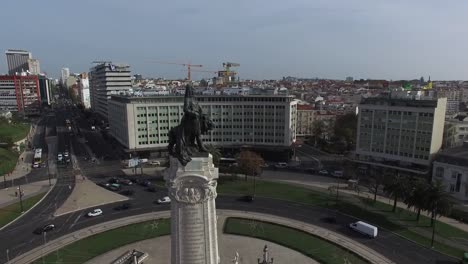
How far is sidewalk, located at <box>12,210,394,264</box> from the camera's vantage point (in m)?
56.0

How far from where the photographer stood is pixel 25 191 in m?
88.8

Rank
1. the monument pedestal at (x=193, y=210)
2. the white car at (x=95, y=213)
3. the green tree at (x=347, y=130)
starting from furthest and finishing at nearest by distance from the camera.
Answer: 1. the green tree at (x=347, y=130)
2. the white car at (x=95, y=213)
3. the monument pedestal at (x=193, y=210)

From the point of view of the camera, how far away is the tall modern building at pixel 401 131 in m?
96.9

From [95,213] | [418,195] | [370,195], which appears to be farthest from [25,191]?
[418,195]

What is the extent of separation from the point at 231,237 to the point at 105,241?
923 inches

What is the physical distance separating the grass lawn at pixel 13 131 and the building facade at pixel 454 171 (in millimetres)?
160947

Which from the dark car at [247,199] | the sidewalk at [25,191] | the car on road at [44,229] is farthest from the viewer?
the dark car at [247,199]

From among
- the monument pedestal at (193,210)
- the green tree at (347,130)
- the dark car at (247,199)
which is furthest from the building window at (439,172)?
the monument pedestal at (193,210)

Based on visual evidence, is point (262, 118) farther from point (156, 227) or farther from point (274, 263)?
point (274, 263)

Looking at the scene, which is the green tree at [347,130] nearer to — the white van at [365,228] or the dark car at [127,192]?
the white van at [365,228]

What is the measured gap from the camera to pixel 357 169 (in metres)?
111

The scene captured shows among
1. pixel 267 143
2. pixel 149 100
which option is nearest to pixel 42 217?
pixel 149 100

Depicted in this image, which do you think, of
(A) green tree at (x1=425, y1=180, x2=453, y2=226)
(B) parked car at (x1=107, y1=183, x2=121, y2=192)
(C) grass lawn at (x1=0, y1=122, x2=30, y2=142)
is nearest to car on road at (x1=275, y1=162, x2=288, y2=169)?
(B) parked car at (x1=107, y1=183, x2=121, y2=192)

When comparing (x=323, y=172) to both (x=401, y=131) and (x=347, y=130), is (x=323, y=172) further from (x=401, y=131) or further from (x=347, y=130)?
(x=347, y=130)
